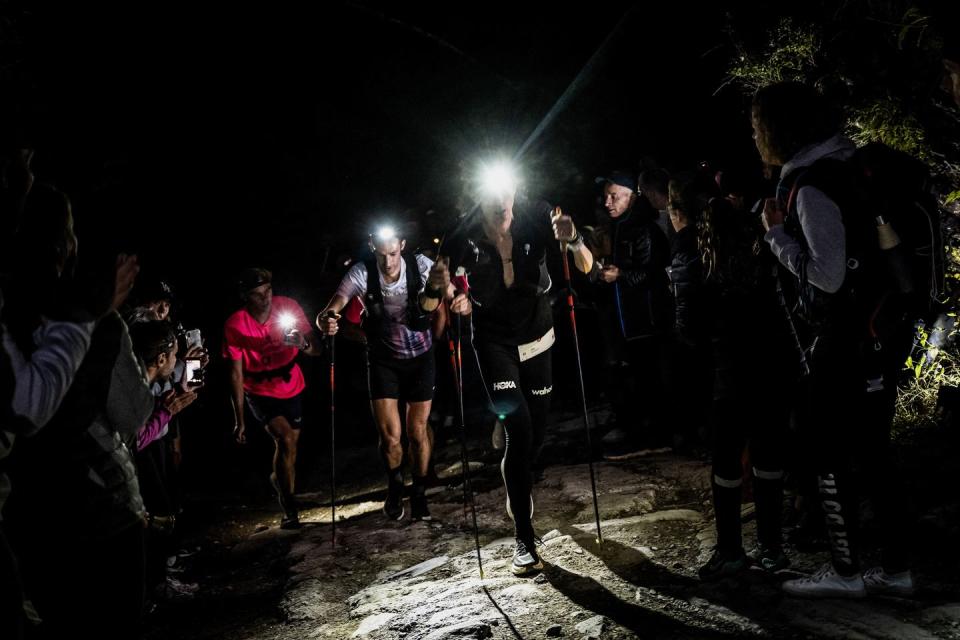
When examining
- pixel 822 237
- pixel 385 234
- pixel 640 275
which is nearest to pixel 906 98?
pixel 640 275

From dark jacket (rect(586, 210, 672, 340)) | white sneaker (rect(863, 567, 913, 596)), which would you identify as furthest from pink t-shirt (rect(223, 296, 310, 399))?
white sneaker (rect(863, 567, 913, 596))

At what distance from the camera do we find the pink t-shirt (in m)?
7.22

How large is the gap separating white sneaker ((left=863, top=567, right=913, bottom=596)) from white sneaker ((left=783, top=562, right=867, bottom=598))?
0.08 meters

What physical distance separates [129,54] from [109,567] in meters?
17.3

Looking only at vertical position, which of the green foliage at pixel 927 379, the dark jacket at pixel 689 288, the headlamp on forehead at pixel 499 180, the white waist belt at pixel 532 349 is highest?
the headlamp on forehead at pixel 499 180

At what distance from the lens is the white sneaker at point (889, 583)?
3225 mm

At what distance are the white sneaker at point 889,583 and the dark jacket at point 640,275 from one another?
Answer: 392cm

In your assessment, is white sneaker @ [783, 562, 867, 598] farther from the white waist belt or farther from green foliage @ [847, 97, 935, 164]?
green foliage @ [847, 97, 935, 164]

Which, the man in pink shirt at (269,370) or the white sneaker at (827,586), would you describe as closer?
the white sneaker at (827,586)

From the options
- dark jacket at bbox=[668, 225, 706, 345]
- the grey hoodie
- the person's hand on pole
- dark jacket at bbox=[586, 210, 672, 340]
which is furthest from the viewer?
dark jacket at bbox=[586, 210, 672, 340]

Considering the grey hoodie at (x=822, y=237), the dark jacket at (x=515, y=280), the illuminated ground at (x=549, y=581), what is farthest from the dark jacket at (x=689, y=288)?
the illuminated ground at (x=549, y=581)

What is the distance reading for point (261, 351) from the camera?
731 centimetres

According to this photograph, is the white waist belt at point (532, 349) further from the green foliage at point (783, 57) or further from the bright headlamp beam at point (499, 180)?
the green foliage at point (783, 57)

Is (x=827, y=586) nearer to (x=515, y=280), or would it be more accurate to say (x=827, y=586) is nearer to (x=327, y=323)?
(x=515, y=280)
